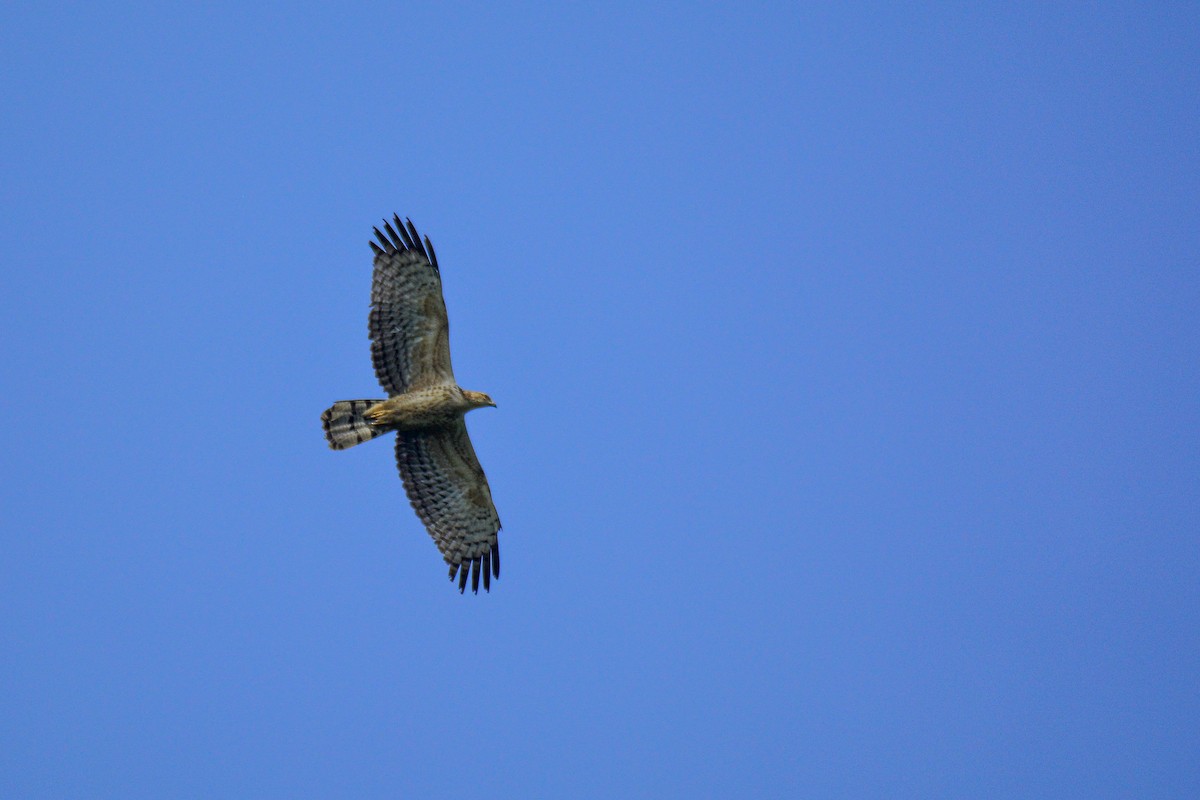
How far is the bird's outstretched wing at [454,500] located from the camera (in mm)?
15789

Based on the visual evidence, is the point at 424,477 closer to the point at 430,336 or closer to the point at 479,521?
the point at 479,521

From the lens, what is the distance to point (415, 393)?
1507 cm

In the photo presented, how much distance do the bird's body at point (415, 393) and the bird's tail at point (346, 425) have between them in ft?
0.04

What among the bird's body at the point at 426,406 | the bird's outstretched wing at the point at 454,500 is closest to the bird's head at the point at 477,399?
the bird's body at the point at 426,406

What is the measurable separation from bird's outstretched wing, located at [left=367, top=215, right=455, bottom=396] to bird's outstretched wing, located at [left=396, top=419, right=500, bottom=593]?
1093 mm

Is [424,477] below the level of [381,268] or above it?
below

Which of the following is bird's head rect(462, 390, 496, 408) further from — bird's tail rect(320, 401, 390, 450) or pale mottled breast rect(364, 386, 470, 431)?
bird's tail rect(320, 401, 390, 450)

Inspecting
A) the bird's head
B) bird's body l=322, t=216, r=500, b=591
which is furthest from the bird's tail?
the bird's head

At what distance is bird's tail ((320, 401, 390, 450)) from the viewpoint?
50.1ft

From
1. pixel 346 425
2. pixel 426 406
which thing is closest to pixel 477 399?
pixel 426 406

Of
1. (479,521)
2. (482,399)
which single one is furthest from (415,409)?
(479,521)

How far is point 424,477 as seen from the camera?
1603 cm

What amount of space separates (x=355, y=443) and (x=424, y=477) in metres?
1.07

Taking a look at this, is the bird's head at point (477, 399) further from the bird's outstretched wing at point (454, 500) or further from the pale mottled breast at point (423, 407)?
the bird's outstretched wing at point (454, 500)
